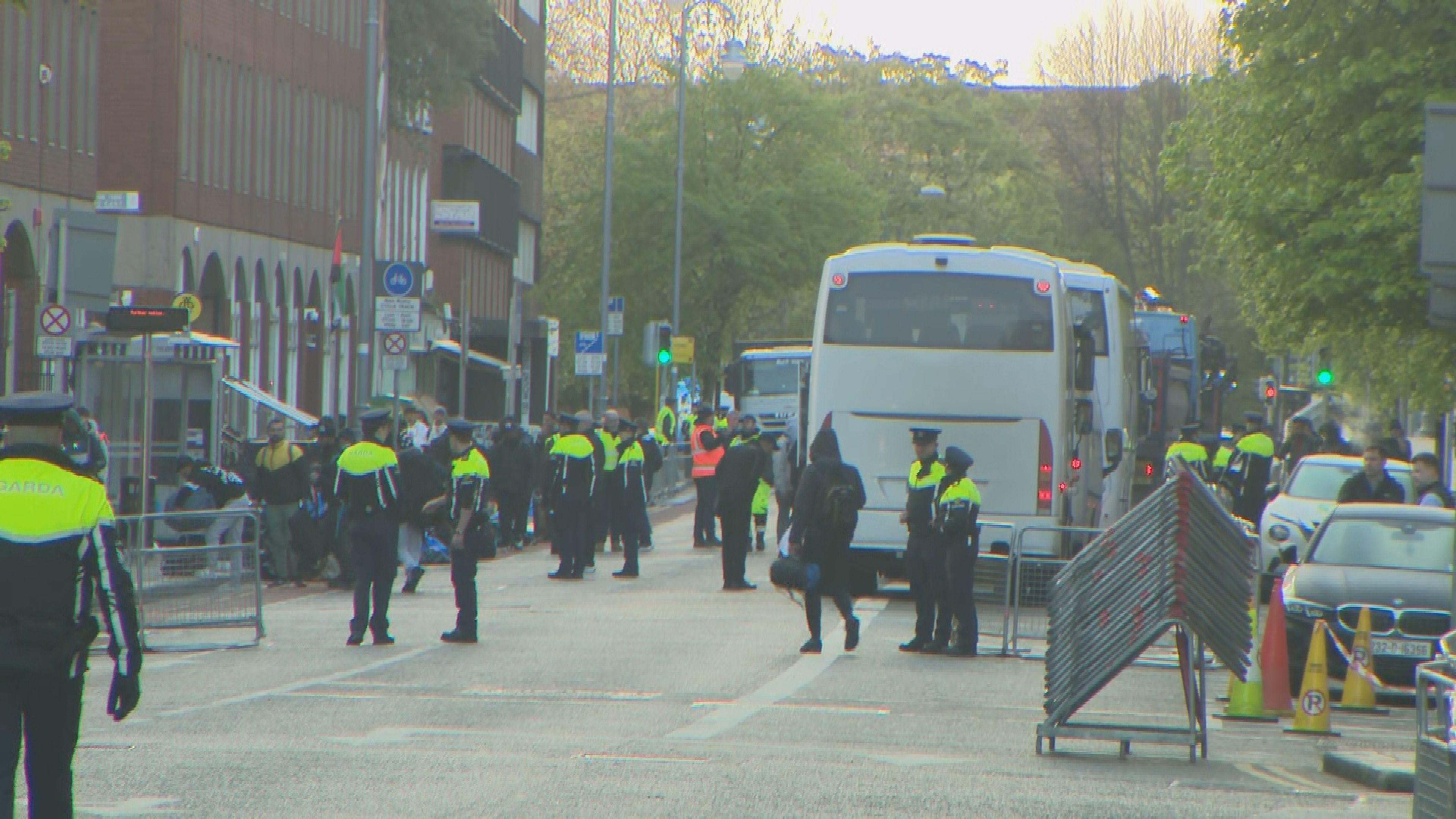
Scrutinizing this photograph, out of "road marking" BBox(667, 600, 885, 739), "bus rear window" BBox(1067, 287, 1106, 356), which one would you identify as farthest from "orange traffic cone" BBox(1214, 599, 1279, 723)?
Result: "bus rear window" BBox(1067, 287, 1106, 356)

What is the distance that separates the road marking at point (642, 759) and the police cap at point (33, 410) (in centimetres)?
421

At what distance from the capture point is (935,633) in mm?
18500

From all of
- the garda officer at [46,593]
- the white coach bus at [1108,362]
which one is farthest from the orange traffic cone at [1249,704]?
the white coach bus at [1108,362]

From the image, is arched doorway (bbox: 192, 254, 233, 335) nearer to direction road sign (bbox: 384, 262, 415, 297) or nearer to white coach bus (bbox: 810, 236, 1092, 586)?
direction road sign (bbox: 384, 262, 415, 297)

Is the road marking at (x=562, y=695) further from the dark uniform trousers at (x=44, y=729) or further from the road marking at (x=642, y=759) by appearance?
the dark uniform trousers at (x=44, y=729)

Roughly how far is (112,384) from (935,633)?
40.3 feet

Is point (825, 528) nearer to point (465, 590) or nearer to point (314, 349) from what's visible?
point (465, 590)

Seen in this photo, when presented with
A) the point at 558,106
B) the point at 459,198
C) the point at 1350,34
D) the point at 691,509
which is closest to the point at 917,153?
the point at 558,106

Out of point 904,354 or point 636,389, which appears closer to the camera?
point 904,354

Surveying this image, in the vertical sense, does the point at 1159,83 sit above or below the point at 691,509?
above

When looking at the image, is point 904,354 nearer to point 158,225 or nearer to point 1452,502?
point 1452,502

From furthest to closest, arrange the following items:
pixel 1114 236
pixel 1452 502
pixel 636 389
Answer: pixel 636 389 < pixel 1114 236 < pixel 1452 502

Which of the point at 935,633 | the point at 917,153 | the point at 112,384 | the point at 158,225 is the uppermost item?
the point at 917,153

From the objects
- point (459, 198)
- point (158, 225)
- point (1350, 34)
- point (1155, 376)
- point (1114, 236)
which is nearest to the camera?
point (1350, 34)
